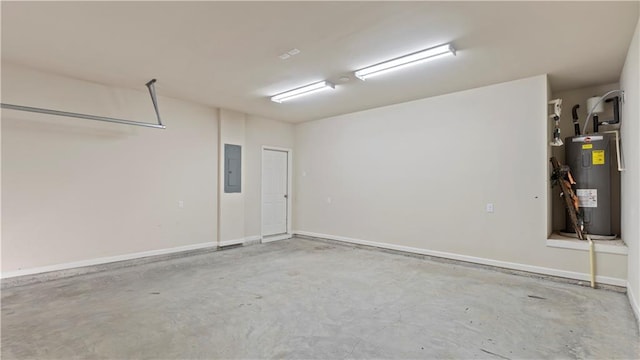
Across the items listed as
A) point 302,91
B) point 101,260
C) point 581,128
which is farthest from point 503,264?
point 101,260

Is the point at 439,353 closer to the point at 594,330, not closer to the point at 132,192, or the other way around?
the point at 594,330

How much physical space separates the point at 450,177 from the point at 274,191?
3.84m

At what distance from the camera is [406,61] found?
3633 mm

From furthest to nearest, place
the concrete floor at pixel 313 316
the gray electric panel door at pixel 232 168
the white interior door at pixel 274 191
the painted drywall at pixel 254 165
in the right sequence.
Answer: the white interior door at pixel 274 191, the painted drywall at pixel 254 165, the gray electric panel door at pixel 232 168, the concrete floor at pixel 313 316

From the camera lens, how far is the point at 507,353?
7.59 feet

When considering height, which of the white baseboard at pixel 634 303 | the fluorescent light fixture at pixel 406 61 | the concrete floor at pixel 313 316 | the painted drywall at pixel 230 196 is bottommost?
the concrete floor at pixel 313 316

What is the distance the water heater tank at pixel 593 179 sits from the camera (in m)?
4.08

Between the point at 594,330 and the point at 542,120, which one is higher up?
the point at 542,120

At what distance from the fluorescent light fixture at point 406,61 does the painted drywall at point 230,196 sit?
3.04 m

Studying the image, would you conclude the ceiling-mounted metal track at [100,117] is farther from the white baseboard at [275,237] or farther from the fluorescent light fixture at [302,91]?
the white baseboard at [275,237]

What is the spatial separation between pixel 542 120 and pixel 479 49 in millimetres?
1628

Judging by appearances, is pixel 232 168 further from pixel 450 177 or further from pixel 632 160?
pixel 632 160

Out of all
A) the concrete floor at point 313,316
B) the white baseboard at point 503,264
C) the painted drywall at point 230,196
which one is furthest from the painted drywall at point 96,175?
the white baseboard at point 503,264

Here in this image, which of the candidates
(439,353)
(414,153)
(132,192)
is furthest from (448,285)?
(132,192)
